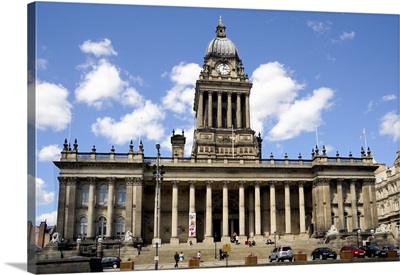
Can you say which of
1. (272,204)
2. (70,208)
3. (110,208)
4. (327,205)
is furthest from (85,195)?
(327,205)

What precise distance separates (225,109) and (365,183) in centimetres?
2687

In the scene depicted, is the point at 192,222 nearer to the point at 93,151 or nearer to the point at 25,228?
the point at 93,151

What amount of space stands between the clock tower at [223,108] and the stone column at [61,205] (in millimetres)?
22375

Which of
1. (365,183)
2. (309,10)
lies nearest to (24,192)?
(309,10)

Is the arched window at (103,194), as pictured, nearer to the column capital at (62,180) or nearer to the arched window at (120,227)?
the arched window at (120,227)

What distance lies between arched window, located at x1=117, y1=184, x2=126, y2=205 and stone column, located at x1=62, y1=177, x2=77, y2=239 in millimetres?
5847

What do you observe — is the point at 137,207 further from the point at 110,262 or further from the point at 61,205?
the point at 110,262

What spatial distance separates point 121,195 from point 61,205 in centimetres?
785

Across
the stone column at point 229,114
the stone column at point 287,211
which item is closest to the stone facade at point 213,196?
the stone column at point 287,211

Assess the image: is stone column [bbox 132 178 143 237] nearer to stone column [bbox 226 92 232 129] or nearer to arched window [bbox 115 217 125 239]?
arched window [bbox 115 217 125 239]

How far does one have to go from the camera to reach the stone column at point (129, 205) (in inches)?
2293

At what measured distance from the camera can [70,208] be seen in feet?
191

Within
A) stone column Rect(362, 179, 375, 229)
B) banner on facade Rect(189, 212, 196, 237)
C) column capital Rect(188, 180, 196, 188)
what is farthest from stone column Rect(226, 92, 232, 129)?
banner on facade Rect(189, 212, 196, 237)

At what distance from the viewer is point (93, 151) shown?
60.0 meters
